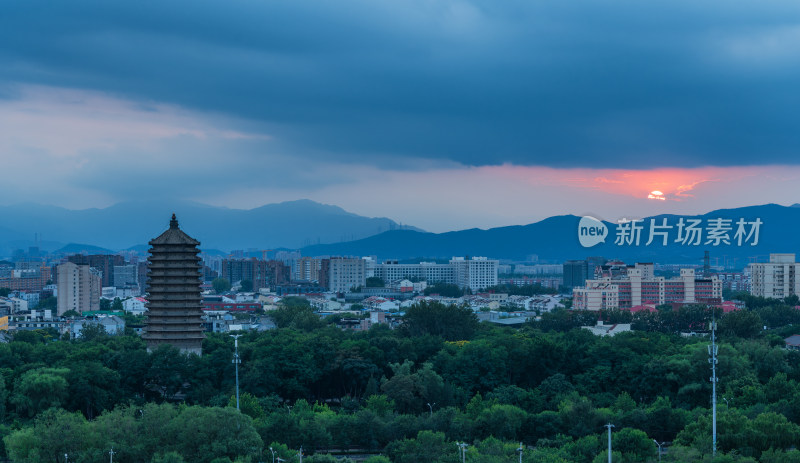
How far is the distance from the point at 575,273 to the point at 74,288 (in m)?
58.5

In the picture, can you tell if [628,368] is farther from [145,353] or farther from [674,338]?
[145,353]

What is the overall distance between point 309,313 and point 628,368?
24.4 meters

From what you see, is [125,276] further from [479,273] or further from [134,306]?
[134,306]

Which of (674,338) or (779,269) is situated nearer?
(674,338)

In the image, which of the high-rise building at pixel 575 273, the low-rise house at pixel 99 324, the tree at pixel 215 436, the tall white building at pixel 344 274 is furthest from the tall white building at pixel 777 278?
the tree at pixel 215 436

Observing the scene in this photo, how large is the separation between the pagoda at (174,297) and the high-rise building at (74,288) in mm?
44384

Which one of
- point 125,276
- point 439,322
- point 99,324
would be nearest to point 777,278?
point 439,322

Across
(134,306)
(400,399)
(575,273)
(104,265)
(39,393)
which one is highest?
(104,265)

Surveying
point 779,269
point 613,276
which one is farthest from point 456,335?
point 779,269

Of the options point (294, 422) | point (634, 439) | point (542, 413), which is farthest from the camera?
point (542, 413)

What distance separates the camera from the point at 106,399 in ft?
99.5

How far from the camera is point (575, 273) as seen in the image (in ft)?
383

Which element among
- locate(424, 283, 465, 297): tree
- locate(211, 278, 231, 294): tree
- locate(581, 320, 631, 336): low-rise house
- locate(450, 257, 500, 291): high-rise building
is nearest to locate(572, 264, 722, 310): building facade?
locate(581, 320, 631, 336): low-rise house

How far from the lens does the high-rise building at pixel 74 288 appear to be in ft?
250
